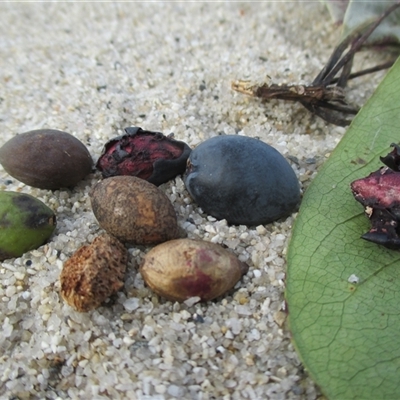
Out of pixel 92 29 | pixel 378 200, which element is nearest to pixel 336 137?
pixel 378 200

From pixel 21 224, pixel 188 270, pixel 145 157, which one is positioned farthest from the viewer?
pixel 145 157

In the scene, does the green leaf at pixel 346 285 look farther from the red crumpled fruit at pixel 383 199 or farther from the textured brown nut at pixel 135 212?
the textured brown nut at pixel 135 212

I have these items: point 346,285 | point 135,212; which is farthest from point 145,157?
point 346,285

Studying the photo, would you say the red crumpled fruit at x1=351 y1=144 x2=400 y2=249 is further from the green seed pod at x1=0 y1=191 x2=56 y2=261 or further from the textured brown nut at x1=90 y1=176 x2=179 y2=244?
the green seed pod at x1=0 y1=191 x2=56 y2=261

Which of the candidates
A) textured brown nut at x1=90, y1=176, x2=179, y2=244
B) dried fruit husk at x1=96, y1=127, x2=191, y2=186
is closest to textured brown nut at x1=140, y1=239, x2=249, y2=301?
textured brown nut at x1=90, y1=176, x2=179, y2=244

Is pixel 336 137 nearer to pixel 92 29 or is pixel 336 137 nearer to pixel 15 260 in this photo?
pixel 15 260

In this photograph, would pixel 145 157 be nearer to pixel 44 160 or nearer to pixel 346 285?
pixel 44 160

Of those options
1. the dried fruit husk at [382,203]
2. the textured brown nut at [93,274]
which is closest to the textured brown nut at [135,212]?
the textured brown nut at [93,274]
